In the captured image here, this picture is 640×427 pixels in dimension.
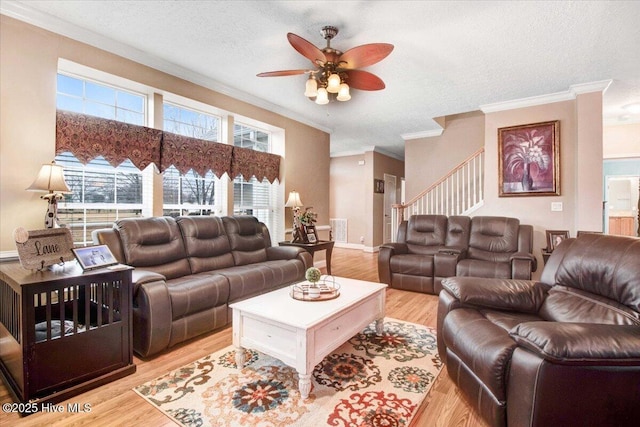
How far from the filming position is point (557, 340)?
116 centimetres

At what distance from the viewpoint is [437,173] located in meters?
6.21

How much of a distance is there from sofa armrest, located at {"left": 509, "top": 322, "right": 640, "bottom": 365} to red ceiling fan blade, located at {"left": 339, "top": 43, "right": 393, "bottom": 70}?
200cm

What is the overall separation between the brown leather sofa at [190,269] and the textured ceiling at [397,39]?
1.73 metres

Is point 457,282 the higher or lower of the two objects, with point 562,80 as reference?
lower

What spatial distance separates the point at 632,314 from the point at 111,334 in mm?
3040

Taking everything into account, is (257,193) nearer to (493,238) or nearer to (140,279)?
(140,279)

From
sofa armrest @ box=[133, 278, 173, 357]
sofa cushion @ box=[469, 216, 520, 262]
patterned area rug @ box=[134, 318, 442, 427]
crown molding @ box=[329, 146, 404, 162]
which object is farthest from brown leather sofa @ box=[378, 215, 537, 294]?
crown molding @ box=[329, 146, 404, 162]

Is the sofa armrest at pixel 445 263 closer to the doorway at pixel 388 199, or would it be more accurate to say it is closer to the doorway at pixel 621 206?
the doorway at pixel 388 199

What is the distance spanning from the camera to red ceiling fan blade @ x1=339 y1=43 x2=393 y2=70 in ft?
7.30

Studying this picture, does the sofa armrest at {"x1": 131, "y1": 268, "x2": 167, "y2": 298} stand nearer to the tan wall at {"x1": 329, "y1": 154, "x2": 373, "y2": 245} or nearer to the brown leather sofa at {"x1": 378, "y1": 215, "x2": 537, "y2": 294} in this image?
the brown leather sofa at {"x1": 378, "y1": 215, "x2": 537, "y2": 294}

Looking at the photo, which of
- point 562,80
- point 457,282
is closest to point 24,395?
point 457,282

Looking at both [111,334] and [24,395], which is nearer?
[24,395]

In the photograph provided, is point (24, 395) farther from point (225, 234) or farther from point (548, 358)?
point (548, 358)

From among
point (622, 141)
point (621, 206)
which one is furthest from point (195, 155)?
point (621, 206)
